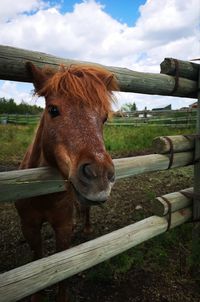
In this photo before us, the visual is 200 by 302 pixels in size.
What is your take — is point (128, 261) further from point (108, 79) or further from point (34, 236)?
point (108, 79)

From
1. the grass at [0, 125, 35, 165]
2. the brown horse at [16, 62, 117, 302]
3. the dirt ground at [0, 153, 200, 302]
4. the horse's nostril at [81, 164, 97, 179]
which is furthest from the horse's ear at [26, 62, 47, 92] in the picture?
the grass at [0, 125, 35, 165]

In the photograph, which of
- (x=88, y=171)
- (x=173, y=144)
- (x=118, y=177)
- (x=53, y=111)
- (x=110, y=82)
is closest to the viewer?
(x=88, y=171)

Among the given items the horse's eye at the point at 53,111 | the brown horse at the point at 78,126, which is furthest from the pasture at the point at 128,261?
the horse's eye at the point at 53,111

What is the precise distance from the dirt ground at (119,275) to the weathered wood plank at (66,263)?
69 cm

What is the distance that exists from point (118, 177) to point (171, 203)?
94 cm

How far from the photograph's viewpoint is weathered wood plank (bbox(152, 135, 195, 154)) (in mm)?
3227

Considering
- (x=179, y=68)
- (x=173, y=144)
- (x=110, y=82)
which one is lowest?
(x=173, y=144)

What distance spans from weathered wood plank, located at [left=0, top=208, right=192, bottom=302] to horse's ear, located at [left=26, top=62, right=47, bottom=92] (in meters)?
1.22

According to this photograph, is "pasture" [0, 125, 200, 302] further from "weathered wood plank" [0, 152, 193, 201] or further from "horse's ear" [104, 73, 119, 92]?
"horse's ear" [104, 73, 119, 92]

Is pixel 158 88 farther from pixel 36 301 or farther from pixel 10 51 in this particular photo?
pixel 36 301

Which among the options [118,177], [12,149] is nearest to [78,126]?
[118,177]

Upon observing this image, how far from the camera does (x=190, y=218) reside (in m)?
3.66

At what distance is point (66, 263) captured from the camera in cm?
227

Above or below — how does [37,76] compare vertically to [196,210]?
above
